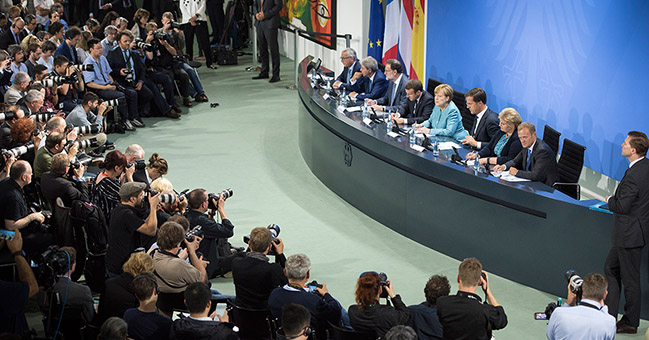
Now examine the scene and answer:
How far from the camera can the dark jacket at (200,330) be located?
411 centimetres

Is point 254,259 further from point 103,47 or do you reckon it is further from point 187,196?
point 103,47

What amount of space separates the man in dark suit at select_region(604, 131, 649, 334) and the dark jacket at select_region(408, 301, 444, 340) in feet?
6.02

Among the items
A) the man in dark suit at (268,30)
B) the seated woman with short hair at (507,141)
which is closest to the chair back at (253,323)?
the seated woman with short hair at (507,141)

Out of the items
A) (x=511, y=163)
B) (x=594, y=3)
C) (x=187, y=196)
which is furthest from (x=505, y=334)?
(x=594, y=3)

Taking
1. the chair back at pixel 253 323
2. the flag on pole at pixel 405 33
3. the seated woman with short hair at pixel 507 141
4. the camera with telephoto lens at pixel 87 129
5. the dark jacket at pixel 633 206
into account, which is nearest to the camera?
the chair back at pixel 253 323

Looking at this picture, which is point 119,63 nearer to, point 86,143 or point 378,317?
point 86,143

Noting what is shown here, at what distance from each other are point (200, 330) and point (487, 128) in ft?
13.9

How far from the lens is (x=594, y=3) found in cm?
Result: 752

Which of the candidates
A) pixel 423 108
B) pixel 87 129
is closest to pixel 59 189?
pixel 87 129

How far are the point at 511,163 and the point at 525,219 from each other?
0.77 metres

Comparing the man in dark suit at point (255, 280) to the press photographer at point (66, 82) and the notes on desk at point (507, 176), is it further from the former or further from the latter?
the press photographer at point (66, 82)

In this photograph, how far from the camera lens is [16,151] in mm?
6738

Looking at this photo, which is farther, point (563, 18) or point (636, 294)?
point (563, 18)

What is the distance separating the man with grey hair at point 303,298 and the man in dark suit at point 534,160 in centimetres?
245
